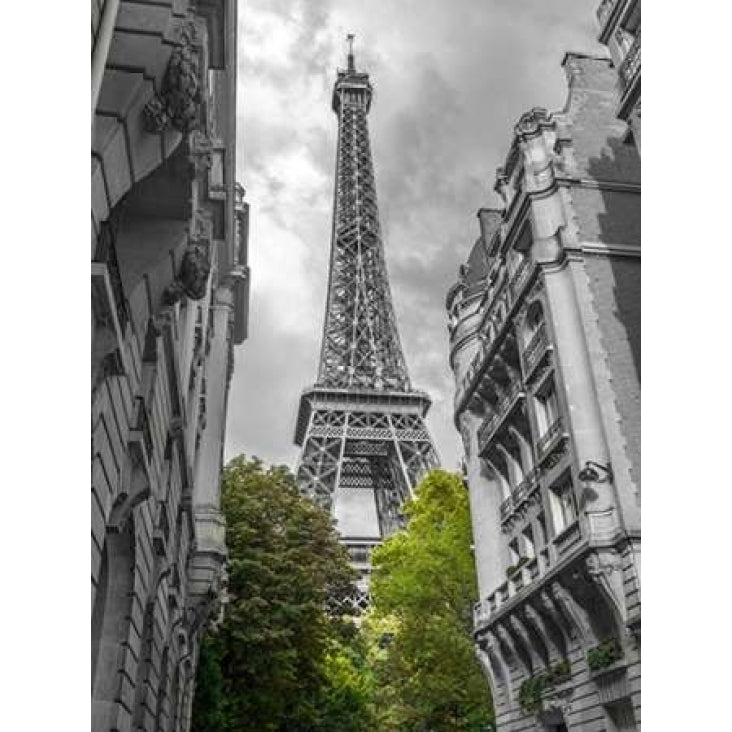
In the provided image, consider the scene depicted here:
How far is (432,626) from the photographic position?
95.1 ft

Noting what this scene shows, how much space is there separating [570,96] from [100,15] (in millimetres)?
22583

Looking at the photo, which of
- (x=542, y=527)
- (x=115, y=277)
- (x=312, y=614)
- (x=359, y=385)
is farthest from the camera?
(x=359, y=385)

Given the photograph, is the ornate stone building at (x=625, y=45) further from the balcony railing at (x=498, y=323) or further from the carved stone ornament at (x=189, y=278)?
the carved stone ornament at (x=189, y=278)

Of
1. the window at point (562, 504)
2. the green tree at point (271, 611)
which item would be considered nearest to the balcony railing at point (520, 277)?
the window at point (562, 504)

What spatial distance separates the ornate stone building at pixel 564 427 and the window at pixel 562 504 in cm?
4

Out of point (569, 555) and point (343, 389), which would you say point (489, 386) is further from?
point (343, 389)

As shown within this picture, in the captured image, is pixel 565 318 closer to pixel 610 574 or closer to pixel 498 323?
pixel 498 323

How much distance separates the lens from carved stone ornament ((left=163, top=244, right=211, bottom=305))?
9.98 metres

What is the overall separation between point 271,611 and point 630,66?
19259mm

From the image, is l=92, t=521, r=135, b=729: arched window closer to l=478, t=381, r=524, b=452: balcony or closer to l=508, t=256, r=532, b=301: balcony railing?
l=508, t=256, r=532, b=301: balcony railing

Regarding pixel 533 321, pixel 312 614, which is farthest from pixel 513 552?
pixel 533 321

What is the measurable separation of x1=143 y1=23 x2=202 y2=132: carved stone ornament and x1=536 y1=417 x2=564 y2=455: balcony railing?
52.7 feet

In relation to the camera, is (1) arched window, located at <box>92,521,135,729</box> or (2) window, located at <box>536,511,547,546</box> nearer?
(1) arched window, located at <box>92,521,135,729</box>

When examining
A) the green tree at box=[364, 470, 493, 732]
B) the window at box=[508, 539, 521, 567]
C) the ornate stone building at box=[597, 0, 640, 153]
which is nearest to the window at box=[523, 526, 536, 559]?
the window at box=[508, 539, 521, 567]
